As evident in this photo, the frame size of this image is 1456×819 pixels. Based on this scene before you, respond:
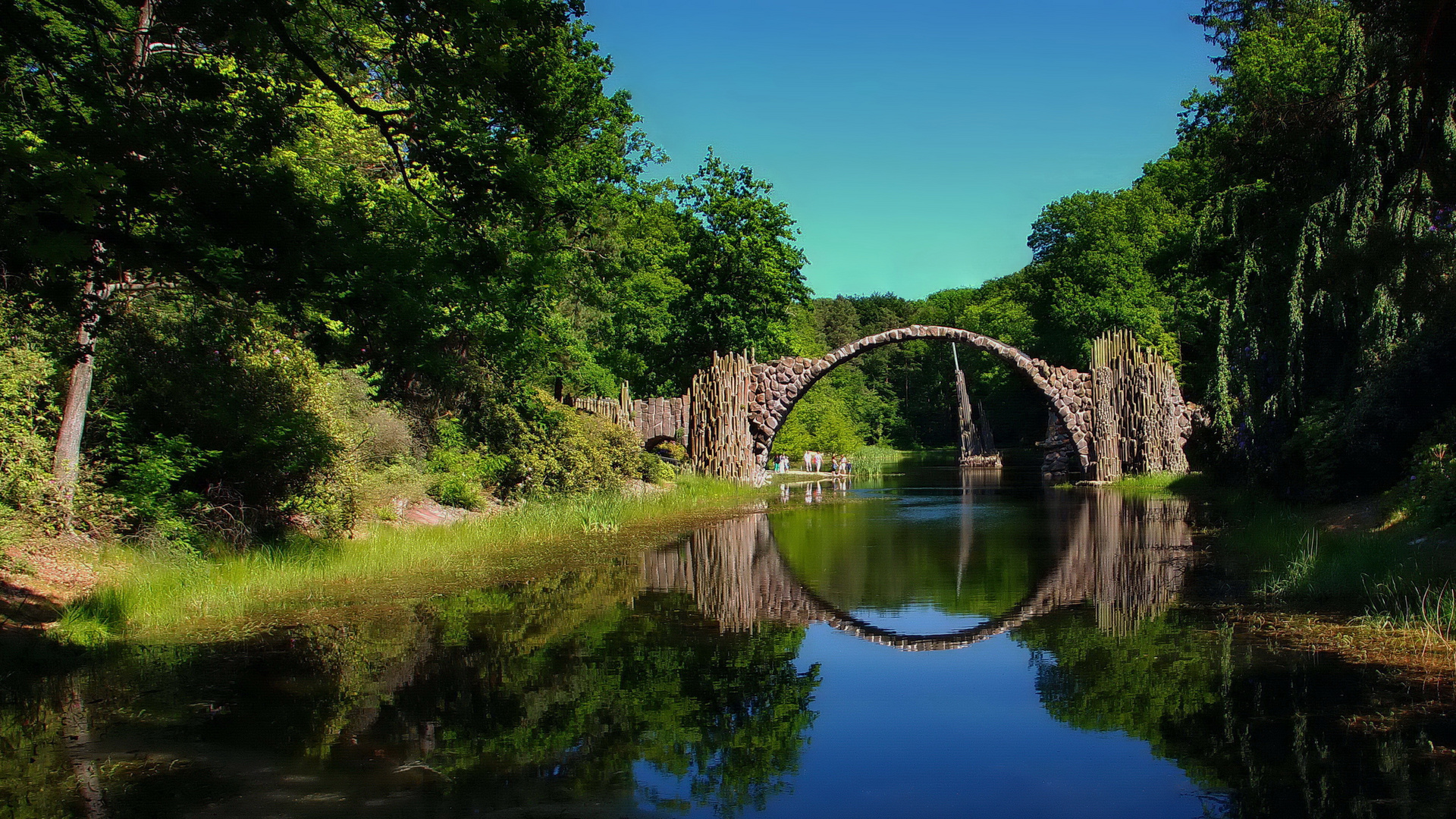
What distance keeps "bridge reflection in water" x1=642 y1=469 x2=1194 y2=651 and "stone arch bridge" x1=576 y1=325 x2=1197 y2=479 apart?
888 cm

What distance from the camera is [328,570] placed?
10961mm

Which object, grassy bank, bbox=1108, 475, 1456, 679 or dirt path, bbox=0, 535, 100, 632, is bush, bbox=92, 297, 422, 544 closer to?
dirt path, bbox=0, 535, 100, 632

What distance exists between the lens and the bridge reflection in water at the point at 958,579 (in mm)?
9109

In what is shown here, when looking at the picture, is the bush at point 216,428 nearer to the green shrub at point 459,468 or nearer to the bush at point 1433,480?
the green shrub at point 459,468

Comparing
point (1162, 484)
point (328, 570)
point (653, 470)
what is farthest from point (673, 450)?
point (328, 570)

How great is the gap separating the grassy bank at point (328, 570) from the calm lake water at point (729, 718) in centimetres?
67

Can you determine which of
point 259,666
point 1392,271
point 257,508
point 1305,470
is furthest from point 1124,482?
point 259,666

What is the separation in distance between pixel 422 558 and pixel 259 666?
4.67 meters

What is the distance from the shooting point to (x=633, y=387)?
33.2 metres

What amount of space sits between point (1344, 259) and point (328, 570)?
9.98 m

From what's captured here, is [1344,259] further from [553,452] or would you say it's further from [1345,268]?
[553,452]

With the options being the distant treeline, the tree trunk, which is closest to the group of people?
the distant treeline

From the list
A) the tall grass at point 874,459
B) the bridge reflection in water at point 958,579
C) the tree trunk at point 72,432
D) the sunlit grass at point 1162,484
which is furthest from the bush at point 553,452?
the tall grass at point 874,459

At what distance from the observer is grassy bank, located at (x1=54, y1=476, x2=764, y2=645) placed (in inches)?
340
